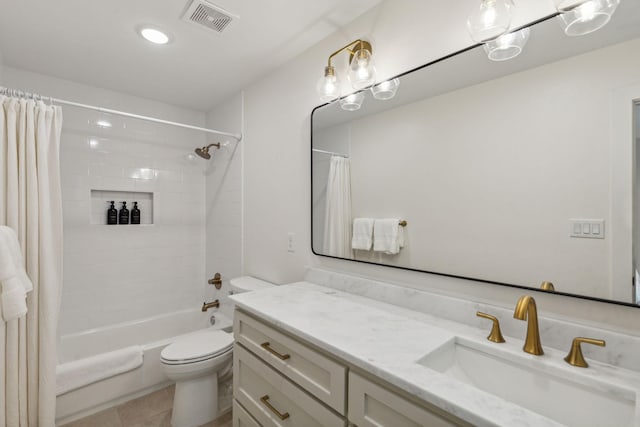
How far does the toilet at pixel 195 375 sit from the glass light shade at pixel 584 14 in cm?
224

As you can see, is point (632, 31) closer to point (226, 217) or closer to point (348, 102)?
point (348, 102)

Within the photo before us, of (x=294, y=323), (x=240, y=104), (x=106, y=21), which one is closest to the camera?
(x=294, y=323)

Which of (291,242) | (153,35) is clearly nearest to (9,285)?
(291,242)

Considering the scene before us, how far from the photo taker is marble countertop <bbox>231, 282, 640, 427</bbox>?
66 cm

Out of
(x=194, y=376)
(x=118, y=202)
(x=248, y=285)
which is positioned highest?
(x=118, y=202)

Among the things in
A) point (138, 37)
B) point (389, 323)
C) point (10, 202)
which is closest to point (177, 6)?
point (138, 37)

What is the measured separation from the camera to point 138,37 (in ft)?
5.87

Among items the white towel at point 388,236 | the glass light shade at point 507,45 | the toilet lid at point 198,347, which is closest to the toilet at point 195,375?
the toilet lid at point 198,347

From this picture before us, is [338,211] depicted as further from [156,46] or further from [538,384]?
[156,46]

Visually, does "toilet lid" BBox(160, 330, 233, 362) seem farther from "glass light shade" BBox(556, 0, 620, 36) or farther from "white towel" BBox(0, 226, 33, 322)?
"glass light shade" BBox(556, 0, 620, 36)

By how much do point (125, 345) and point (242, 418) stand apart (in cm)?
173

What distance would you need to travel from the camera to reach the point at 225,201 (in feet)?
9.02

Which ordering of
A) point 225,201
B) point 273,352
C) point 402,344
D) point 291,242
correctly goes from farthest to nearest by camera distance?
point 225,201
point 291,242
point 273,352
point 402,344

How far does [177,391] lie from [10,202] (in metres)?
1.40
